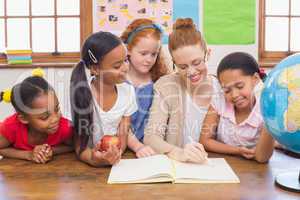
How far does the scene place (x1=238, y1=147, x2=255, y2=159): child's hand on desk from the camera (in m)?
1.66

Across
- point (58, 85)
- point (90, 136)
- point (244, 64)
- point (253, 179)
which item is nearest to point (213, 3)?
point (58, 85)

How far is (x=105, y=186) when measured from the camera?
139 cm

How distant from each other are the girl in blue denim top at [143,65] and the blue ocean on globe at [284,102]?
914 millimetres

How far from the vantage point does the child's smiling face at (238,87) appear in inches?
70.0

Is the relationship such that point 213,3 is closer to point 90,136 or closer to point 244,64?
point 244,64

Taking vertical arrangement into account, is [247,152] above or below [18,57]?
below

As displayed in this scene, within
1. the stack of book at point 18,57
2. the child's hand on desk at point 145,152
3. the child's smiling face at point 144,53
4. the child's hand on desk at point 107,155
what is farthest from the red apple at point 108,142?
the stack of book at point 18,57

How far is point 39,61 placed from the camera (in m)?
4.09

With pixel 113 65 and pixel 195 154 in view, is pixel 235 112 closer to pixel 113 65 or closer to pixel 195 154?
pixel 195 154

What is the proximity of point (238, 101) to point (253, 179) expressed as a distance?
0.43 m

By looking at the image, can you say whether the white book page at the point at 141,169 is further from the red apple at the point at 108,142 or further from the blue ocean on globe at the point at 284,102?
the blue ocean on globe at the point at 284,102

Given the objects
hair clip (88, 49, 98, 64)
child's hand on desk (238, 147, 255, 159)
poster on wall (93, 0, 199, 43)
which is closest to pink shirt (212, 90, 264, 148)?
child's hand on desk (238, 147, 255, 159)

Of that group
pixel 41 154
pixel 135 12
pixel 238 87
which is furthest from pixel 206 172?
pixel 135 12

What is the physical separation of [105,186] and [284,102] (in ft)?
1.99
